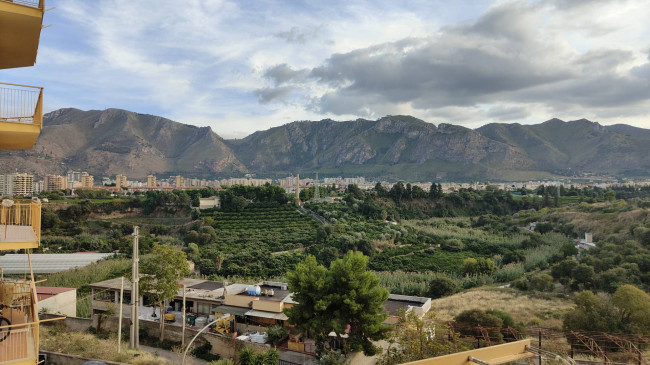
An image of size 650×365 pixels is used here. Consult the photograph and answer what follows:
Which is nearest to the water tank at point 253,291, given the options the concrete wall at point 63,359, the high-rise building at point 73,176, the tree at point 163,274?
the tree at point 163,274

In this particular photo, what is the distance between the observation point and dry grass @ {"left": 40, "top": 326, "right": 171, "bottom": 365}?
10656 millimetres

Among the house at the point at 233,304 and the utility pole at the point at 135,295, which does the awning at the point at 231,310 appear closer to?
the house at the point at 233,304

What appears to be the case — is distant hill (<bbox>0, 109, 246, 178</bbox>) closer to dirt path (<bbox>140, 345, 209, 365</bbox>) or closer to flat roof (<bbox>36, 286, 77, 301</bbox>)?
flat roof (<bbox>36, 286, 77, 301</bbox>)

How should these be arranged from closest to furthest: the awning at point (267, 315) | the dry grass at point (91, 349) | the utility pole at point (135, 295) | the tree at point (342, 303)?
the dry grass at point (91, 349) < the tree at point (342, 303) < the utility pole at point (135, 295) < the awning at point (267, 315)

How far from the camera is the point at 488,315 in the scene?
1552 centimetres

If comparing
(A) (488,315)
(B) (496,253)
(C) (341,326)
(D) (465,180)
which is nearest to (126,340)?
(C) (341,326)

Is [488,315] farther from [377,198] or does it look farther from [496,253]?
[377,198]

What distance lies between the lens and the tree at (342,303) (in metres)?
12.2

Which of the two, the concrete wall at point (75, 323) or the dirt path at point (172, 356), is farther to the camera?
the concrete wall at point (75, 323)

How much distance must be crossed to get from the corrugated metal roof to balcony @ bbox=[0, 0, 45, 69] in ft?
85.0

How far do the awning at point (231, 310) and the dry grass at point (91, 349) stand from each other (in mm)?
4205

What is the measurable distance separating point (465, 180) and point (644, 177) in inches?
2334

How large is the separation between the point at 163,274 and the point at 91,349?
4.19 m

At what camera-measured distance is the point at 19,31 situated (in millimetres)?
→ 5461
